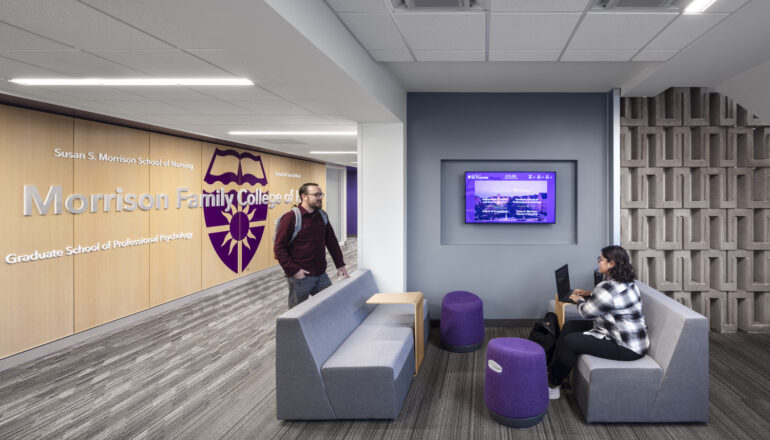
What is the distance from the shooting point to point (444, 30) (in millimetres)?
3012

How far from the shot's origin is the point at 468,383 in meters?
3.57

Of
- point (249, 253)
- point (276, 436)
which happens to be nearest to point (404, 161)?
point (276, 436)

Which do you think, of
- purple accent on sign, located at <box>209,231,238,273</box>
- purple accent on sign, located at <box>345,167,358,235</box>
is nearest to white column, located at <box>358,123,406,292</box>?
purple accent on sign, located at <box>209,231,238,273</box>

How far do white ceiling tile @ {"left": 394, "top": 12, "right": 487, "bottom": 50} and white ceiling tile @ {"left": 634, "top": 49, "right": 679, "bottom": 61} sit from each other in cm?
139

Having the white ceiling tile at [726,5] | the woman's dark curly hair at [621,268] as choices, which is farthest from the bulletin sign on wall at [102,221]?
the white ceiling tile at [726,5]

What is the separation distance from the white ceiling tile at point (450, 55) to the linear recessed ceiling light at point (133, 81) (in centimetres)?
144

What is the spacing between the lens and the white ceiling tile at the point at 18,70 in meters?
2.72

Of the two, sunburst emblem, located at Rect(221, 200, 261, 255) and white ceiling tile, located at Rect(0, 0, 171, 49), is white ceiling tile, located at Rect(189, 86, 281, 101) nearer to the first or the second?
white ceiling tile, located at Rect(0, 0, 171, 49)

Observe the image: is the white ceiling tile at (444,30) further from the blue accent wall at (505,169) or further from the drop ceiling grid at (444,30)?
the blue accent wall at (505,169)

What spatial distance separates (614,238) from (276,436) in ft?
13.5

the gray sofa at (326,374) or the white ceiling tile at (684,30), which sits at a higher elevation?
the white ceiling tile at (684,30)

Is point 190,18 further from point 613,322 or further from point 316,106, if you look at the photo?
point 613,322

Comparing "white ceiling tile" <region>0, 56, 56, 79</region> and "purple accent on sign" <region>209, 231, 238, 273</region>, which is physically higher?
"white ceiling tile" <region>0, 56, 56, 79</region>

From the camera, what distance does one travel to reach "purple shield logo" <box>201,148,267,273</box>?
23.3 ft
